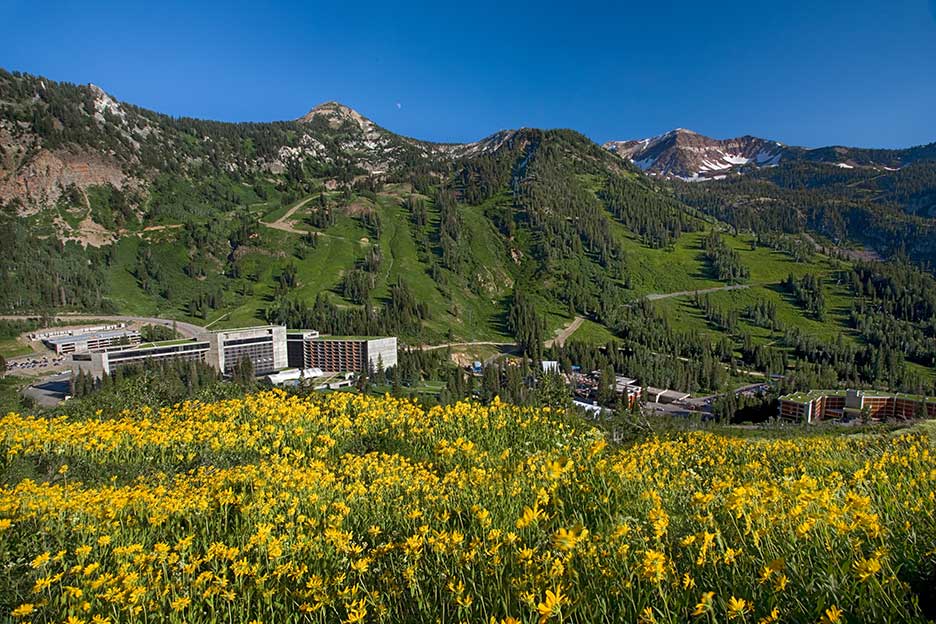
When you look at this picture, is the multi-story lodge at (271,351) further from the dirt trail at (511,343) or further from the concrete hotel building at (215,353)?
the dirt trail at (511,343)

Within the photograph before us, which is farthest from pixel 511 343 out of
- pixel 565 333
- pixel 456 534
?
pixel 456 534

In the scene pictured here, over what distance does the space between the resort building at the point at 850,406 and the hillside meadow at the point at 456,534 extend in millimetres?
84194

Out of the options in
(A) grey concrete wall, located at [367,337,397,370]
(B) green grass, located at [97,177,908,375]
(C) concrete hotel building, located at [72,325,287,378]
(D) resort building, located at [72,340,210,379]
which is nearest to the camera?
(D) resort building, located at [72,340,210,379]

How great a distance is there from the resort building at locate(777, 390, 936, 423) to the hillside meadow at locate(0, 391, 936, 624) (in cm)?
8419

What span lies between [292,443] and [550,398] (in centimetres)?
1096

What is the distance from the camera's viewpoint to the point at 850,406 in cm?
8231

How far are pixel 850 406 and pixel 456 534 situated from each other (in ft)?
332

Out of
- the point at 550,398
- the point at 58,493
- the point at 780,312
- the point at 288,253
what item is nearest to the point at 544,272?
the point at 780,312

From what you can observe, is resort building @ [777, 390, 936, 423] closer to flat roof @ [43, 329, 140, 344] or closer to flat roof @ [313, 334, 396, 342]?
flat roof @ [313, 334, 396, 342]

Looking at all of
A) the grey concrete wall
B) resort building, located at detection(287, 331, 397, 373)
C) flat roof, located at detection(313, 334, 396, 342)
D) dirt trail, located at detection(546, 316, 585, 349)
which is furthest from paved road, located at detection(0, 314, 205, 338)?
dirt trail, located at detection(546, 316, 585, 349)

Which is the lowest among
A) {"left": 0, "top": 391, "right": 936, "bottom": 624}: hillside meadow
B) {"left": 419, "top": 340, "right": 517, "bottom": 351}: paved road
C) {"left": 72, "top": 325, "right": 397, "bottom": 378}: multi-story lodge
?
{"left": 419, "top": 340, "right": 517, "bottom": 351}: paved road

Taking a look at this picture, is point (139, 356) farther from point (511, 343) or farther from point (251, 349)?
point (511, 343)

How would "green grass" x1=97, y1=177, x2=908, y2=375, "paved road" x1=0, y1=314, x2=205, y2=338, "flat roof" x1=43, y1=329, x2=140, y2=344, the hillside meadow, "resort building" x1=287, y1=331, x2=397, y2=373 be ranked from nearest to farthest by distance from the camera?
the hillside meadow
"resort building" x1=287, y1=331, x2=397, y2=373
"flat roof" x1=43, y1=329, x2=140, y2=344
"paved road" x1=0, y1=314, x2=205, y2=338
"green grass" x1=97, y1=177, x2=908, y2=375

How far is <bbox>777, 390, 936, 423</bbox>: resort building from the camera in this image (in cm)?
7888
